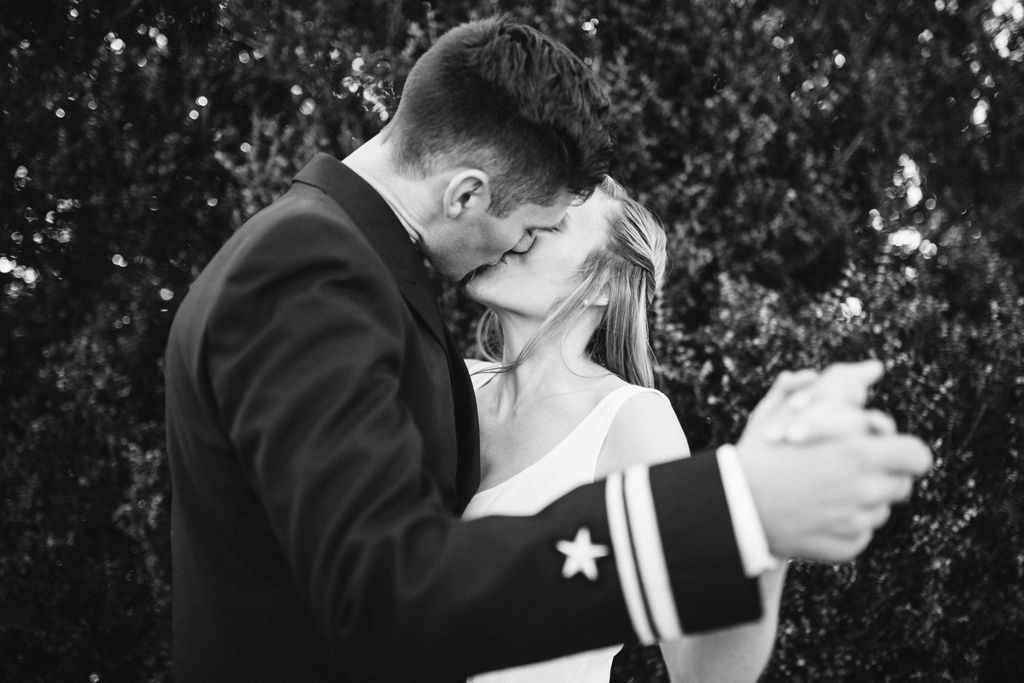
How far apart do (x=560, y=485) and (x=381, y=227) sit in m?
1.12

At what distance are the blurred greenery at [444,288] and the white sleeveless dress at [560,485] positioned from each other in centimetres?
106

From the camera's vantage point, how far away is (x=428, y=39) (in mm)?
3477

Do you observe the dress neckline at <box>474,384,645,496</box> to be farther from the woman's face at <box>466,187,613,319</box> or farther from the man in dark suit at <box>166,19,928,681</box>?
the man in dark suit at <box>166,19,928,681</box>

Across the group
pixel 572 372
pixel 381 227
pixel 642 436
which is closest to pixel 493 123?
pixel 381 227

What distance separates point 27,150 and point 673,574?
3753 mm

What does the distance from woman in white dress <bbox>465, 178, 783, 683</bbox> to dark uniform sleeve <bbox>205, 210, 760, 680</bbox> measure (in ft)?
4.13

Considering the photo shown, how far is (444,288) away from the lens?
349 centimetres

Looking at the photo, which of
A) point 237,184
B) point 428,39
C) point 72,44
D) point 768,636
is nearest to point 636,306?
point 768,636

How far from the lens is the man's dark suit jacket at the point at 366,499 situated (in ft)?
3.04

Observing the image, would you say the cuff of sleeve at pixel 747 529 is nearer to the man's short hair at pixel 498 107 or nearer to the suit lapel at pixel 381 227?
the suit lapel at pixel 381 227

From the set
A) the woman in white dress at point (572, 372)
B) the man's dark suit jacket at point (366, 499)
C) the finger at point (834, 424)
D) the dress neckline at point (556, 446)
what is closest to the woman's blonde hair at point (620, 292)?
the woman in white dress at point (572, 372)

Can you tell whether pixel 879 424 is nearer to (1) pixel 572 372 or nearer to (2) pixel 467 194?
(2) pixel 467 194

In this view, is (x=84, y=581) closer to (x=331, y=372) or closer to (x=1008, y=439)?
(x=331, y=372)

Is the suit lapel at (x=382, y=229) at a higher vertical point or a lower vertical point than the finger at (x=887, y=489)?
higher
